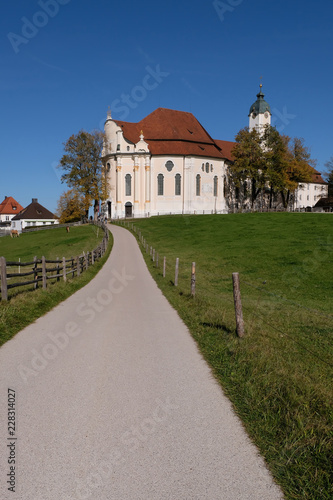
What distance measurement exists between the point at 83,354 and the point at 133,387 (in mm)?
2054

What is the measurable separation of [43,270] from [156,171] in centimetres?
6051

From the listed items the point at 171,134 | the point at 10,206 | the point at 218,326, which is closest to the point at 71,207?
the point at 171,134

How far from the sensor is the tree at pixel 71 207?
6256 cm

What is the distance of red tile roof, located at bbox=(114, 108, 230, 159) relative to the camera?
7325 centimetres

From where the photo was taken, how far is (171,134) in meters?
75.3

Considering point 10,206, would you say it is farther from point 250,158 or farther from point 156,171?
point 250,158

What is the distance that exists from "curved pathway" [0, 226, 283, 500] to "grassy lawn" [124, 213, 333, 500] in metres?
0.32

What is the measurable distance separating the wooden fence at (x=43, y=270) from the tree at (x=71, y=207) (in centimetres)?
3478

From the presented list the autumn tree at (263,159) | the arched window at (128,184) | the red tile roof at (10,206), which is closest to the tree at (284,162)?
the autumn tree at (263,159)

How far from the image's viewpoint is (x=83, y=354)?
7.43m

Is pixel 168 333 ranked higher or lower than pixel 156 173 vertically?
lower

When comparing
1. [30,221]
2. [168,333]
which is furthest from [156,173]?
[168,333]

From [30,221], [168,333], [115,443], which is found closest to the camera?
[115,443]

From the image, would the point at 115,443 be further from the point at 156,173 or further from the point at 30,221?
the point at 30,221
